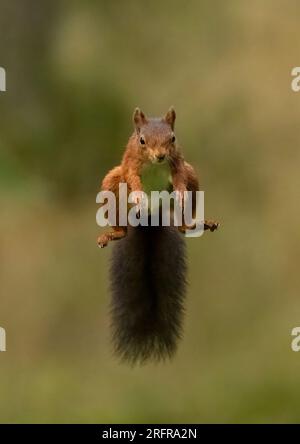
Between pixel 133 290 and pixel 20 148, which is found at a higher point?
pixel 20 148

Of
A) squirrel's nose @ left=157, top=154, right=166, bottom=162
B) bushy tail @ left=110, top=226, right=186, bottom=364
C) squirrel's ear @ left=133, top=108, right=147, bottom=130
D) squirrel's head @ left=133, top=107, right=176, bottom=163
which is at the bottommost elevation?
bushy tail @ left=110, top=226, right=186, bottom=364

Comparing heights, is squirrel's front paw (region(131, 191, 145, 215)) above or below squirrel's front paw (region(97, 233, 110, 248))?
above

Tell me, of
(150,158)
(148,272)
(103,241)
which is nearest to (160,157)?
(150,158)

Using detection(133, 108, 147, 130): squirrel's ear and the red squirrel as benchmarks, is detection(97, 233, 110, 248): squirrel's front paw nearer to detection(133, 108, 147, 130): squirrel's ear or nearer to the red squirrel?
the red squirrel

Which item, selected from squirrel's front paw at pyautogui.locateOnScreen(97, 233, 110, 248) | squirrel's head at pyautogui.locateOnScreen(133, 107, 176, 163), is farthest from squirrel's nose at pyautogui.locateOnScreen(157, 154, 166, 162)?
squirrel's front paw at pyautogui.locateOnScreen(97, 233, 110, 248)

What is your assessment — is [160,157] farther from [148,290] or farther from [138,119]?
[148,290]

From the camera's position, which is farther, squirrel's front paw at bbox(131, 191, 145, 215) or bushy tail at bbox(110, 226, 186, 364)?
bushy tail at bbox(110, 226, 186, 364)

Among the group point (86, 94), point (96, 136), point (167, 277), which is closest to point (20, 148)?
point (86, 94)

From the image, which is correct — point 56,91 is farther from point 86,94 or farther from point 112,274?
point 112,274
